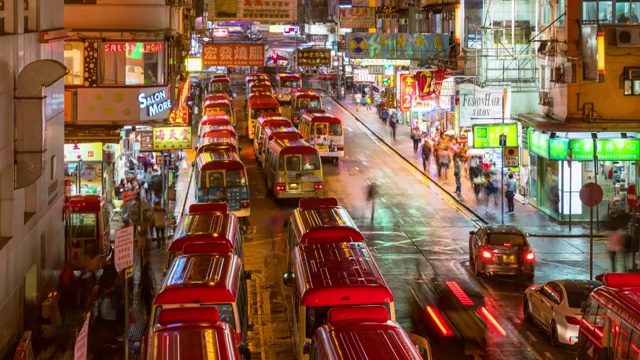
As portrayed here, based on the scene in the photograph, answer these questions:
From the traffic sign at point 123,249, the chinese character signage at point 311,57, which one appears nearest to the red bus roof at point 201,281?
the traffic sign at point 123,249

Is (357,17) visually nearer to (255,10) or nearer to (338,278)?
(255,10)

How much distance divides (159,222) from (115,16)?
295 inches

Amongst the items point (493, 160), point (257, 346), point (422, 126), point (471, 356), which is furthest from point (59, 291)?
point (422, 126)

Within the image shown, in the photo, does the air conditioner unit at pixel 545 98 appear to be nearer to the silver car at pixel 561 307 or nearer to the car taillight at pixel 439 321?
the car taillight at pixel 439 321

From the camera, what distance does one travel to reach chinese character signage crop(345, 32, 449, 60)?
159 feet

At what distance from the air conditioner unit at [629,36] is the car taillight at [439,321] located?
50.4ft

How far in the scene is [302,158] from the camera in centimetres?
3638

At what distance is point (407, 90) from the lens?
49125 mm

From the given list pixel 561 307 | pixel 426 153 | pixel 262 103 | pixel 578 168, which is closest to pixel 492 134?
pixel 578 168

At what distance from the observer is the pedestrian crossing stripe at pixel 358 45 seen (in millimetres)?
48438

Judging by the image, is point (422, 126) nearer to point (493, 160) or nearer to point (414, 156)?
point (414, 156)

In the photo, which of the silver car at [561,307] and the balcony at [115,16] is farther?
the balcony at [115,16]

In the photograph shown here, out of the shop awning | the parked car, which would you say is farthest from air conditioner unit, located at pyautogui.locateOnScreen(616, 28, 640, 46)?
the parked car

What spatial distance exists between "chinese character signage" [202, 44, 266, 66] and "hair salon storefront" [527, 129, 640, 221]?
16.5 metres
